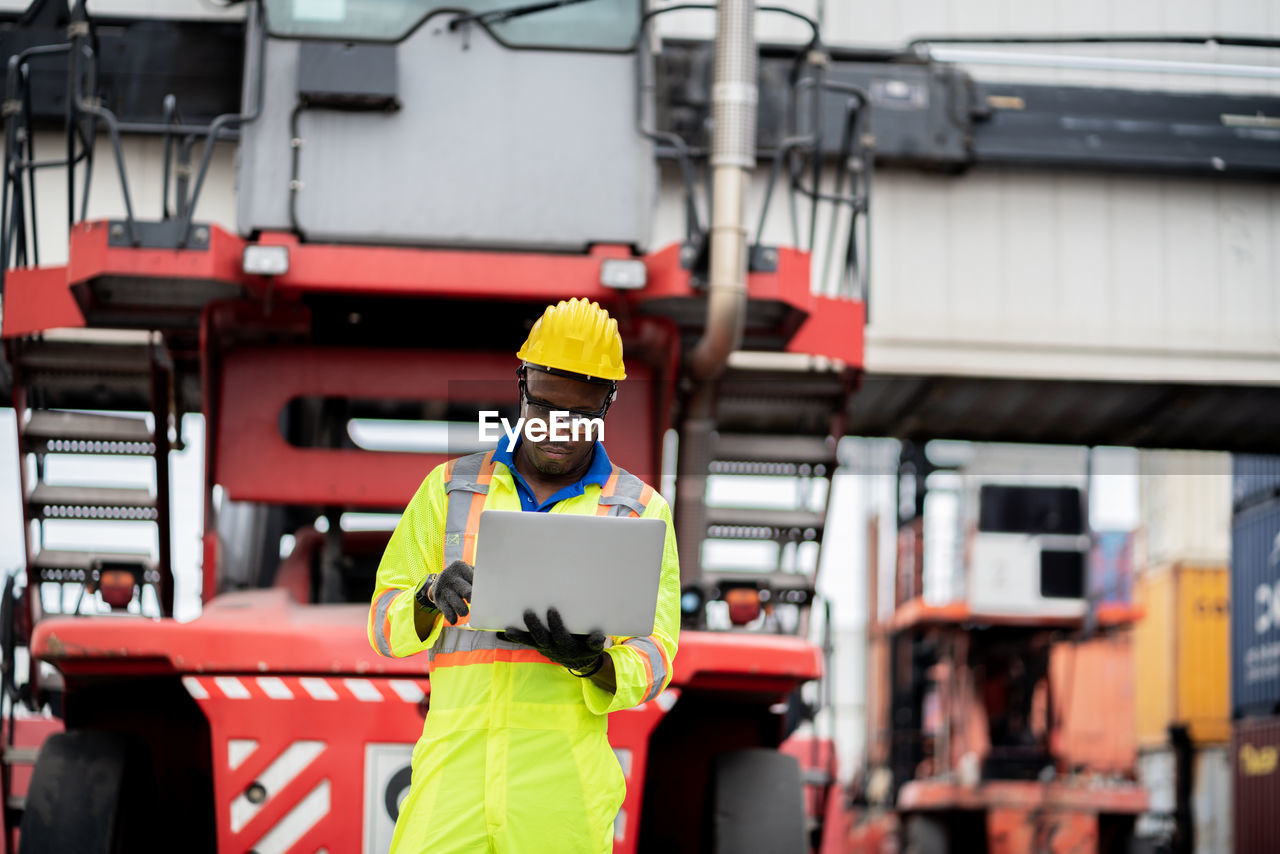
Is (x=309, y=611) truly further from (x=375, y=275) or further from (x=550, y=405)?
(x=550, y=405)

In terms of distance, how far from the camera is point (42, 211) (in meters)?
9.91

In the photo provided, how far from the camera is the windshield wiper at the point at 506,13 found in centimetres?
645

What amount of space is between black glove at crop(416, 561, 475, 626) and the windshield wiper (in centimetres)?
342

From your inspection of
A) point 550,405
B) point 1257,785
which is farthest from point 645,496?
point 1257,785

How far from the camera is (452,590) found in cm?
349

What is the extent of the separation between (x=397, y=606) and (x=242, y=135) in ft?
10.5

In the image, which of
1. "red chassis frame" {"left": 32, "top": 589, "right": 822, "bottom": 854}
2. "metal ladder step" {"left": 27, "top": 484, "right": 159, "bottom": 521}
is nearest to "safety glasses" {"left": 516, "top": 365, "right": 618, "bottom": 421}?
"red chassis frame" {"left": 32, "top": 589, "right": 822, "bottom": 854}

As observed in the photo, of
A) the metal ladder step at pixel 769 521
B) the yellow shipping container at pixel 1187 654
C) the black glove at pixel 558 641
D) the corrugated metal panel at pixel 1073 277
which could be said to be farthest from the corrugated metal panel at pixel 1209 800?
the black glove at pixel 558 641

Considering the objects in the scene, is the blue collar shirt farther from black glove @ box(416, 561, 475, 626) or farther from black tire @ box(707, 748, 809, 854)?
black tire @ box(707, 748, 809, 854)

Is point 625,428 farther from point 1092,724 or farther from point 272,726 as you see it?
point 1092,724

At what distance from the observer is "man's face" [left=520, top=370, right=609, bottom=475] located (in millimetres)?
3754

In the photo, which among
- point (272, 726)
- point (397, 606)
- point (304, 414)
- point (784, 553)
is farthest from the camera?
point (784, 553)

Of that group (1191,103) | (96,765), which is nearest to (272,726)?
(96,765)

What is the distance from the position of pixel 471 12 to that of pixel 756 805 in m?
3.19
